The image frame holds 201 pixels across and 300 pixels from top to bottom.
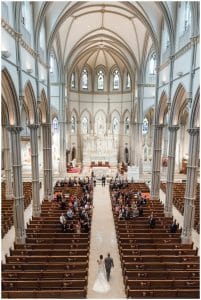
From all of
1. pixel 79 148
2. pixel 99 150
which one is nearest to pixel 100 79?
pixel 79 148

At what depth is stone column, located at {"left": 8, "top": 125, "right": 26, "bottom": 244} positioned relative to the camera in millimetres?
15852

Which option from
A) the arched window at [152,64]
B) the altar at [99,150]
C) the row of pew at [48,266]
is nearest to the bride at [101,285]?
the row of pew at [48,266]

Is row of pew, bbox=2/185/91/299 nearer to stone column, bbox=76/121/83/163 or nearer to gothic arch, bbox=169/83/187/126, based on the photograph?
gothic arch, bbox=169/83/187/126

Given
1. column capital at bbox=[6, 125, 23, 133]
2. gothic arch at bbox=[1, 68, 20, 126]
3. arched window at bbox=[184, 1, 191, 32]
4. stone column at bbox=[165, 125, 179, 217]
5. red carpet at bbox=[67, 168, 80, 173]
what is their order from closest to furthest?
1. gothic arch at bbox=[1, 68, 20, 126]
2. column capital at bbox=[6, 125, 23, 133]
3. arched window at bbox=[184, 1, 191, 32]
4. stone column at bbox=[165, 125, 179, 217]
5. red carpet at bbox=[67, 168, 80, 173]

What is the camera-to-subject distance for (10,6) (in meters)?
14.4

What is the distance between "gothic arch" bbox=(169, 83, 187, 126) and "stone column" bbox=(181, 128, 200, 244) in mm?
A: 4537

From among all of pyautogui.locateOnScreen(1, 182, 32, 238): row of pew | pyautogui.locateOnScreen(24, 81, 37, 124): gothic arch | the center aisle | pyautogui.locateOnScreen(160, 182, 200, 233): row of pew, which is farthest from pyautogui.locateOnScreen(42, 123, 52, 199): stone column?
pyautogui.locateOnScreen(160, 182, 200, 233): row of pew

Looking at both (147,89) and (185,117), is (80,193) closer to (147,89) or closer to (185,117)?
(147,89)

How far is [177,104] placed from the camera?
2047 cm

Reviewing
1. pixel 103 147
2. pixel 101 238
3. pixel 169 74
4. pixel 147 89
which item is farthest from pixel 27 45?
pixel 103 147

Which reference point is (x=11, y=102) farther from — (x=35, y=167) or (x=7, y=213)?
(x=7, y=213)

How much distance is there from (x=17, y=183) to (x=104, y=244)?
6.75 m

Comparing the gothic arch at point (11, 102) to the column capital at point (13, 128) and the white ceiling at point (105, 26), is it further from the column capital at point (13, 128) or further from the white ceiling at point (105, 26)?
the white ceiling at point (105, 26)

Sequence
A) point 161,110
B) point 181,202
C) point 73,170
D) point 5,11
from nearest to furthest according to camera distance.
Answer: point 5,11 < point 181,202 < point 161,110 < point 73,170
